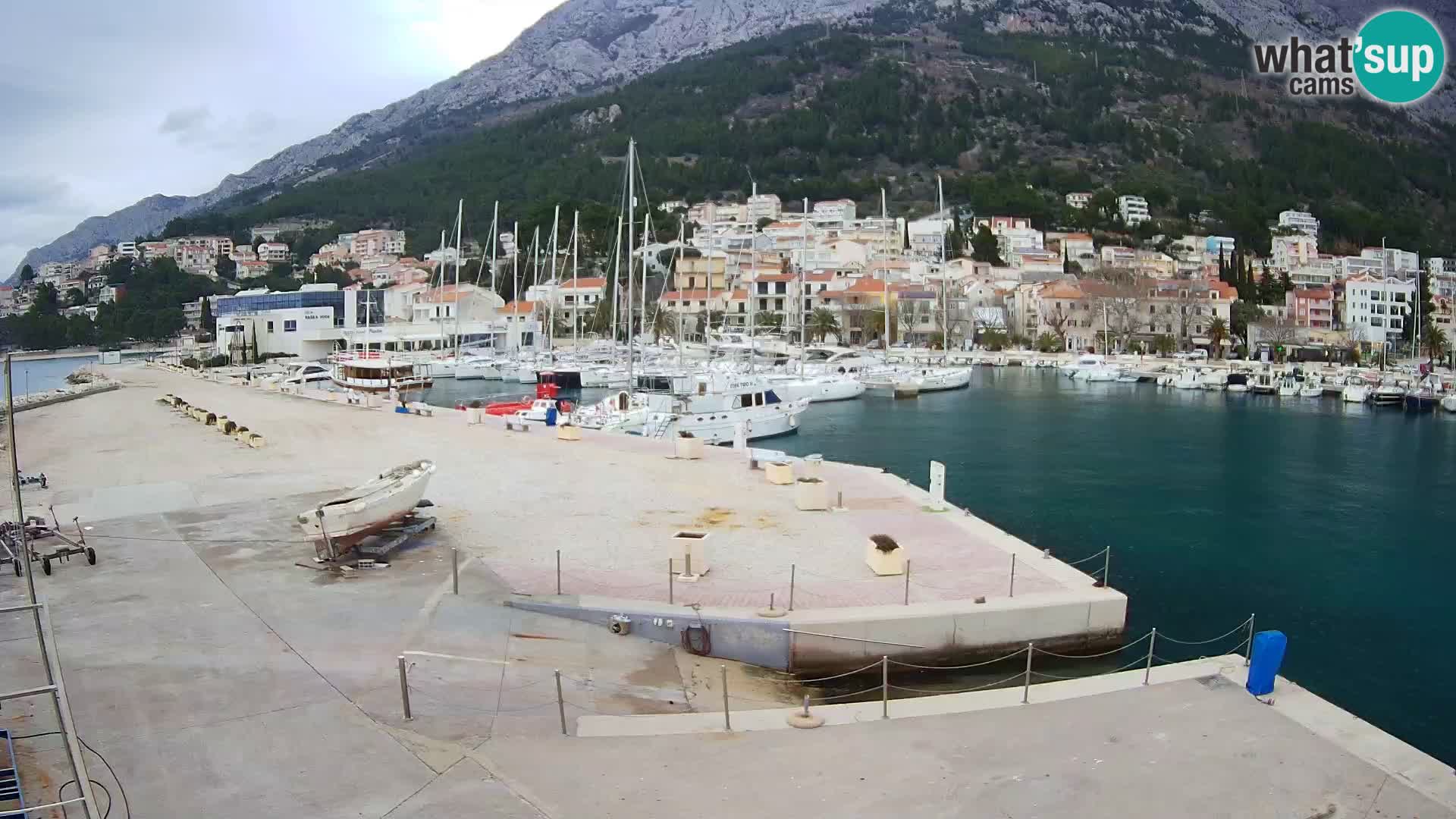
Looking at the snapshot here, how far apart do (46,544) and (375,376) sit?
39700 millimetres

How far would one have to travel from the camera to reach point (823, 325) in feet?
289

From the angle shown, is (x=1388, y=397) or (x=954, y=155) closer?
(x=1388, y=397)

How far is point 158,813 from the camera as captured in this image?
606 cm

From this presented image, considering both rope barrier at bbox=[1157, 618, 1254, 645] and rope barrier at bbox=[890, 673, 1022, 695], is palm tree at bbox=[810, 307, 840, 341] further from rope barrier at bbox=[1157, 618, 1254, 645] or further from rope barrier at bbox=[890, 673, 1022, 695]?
rope barrier at bbox=[890, 673, 1022, 695]

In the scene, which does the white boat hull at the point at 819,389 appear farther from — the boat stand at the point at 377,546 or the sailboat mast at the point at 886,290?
the boat stand at the point at 377,546

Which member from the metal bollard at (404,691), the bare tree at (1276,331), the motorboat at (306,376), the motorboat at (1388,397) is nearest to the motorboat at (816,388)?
the motorboat at (306,376)

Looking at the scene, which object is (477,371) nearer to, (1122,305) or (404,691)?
(1122,305)

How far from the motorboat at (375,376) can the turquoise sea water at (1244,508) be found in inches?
837

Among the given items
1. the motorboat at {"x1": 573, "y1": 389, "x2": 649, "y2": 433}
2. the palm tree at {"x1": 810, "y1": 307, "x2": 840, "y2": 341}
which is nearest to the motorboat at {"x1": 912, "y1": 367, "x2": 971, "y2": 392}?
the motorboat at {"x1": 573, "y1": 389, "x2": 649, "y2": 433}

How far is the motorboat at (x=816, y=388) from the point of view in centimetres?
4959

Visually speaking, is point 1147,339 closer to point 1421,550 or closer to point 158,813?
point 1421,550

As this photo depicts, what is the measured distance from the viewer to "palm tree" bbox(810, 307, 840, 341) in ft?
289

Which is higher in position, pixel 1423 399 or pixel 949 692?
pixel 1423 399

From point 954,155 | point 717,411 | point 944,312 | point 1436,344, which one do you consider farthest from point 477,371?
point 954,155
